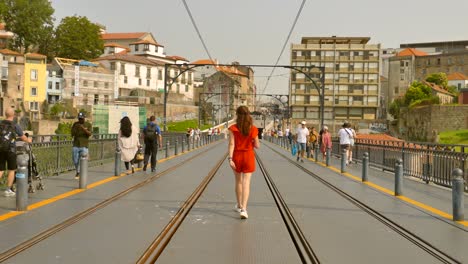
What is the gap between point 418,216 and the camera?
958 cm

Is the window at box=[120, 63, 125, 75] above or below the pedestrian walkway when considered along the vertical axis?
above

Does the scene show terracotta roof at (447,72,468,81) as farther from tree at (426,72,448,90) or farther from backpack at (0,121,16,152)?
backpack at (0,121,16,152)

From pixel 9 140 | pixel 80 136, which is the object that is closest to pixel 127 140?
pixel 80 136

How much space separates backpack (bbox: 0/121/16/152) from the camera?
10.3 metres

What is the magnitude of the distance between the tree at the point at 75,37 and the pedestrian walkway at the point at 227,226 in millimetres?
101823

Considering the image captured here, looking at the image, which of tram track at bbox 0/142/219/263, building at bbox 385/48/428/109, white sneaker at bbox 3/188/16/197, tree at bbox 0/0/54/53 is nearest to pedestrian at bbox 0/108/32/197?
white sneaker at bbox 3/188/16/197

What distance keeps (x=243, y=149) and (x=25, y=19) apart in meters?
103

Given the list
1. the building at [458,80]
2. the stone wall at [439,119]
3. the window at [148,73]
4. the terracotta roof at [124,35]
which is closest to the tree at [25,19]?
the window at [148,73]

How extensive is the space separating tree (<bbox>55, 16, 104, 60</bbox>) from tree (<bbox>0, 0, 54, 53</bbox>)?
3.94 meters

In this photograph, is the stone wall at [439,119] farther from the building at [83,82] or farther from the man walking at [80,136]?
the man walking at [80,136]

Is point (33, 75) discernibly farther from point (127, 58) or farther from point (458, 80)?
point (458, 80)

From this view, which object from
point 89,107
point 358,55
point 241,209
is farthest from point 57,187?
point 358,55

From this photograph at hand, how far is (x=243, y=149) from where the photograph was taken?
887 centimetres

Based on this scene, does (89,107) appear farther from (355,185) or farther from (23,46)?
(355,185)
